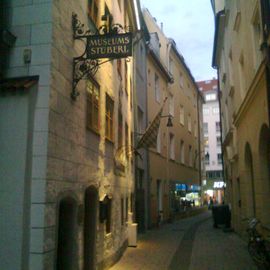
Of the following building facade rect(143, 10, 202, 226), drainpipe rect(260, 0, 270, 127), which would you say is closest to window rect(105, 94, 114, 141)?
drainpipe rect(260, 0, 270, 127)

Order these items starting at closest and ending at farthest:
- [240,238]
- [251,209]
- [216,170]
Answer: [251,209] < [240,238] < [216,170]

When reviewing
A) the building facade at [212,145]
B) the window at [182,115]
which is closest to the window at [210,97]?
the building facade at [212,145]

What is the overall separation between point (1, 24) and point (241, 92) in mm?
10800

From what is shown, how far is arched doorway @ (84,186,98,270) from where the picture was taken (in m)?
10.1

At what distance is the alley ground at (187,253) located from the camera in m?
12.4

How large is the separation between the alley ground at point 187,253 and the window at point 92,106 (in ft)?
13.9

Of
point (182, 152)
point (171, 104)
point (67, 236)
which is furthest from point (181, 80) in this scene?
point (67, 236)

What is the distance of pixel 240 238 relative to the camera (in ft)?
61.1

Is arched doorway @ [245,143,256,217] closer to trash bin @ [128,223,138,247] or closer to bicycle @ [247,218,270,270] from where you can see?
trash bin @ [128,223,138,247]

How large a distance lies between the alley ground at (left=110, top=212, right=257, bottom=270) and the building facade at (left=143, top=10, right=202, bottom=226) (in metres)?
5.12

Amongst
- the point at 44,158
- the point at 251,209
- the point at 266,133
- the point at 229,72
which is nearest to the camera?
the point at 44,158

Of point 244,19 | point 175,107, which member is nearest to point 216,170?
point 175,107

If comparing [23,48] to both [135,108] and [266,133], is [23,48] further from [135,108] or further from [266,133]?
[135,108]

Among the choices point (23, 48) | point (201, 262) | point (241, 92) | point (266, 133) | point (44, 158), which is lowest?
point (201, 262)
